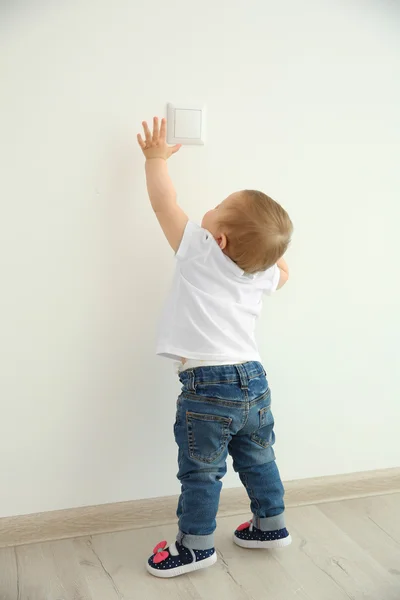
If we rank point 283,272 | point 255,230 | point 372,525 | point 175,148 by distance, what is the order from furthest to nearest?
point 372,525, point 283,272, point 175,148, point 255,230

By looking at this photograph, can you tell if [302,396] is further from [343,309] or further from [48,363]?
[48,363]

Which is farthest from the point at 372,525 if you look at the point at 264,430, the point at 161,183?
the point at 161,183

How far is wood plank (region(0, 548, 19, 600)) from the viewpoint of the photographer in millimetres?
1392

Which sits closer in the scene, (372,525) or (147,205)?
(147,205)

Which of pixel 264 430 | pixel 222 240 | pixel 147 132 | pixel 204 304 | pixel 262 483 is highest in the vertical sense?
pixel 147 132

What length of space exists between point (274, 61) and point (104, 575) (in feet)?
4.01

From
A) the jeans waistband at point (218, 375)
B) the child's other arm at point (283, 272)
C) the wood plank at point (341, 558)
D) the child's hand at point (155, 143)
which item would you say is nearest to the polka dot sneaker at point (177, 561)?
the wood plank at point (341, 558)

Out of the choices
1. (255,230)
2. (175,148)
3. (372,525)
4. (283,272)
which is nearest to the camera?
(255,230)

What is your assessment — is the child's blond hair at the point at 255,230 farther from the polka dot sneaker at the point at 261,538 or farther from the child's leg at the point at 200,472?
the polka dot sneaker at the point at 261,538

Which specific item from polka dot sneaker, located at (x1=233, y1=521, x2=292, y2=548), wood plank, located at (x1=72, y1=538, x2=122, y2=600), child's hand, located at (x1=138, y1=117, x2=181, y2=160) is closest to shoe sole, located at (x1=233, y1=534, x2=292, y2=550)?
polka dot sneaker, located at (x1=233, y1=521, x2=292, y2=548)

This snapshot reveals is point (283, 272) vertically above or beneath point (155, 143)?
beneath

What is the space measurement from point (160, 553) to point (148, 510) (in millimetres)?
196

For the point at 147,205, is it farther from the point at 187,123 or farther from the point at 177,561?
the point at 177,561

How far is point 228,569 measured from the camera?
1527 mm
